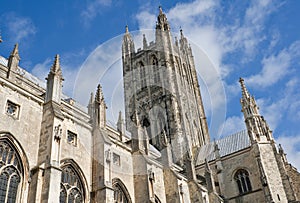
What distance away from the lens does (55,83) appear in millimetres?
16031

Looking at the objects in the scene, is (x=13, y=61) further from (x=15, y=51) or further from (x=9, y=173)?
(x=9, y=173)

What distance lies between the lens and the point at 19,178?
41.2 feet

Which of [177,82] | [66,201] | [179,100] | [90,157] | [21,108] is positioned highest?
[177,82]

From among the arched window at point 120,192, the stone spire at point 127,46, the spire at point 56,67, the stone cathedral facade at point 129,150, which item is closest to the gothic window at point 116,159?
the stone cathedral facade at point 129,150

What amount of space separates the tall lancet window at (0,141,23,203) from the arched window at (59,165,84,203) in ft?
7.16

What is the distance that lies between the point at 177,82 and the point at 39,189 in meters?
31.4

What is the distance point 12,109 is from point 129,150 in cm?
859

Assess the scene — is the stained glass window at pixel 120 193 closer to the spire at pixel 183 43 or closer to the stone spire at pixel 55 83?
the stone spire at pixel 55 83

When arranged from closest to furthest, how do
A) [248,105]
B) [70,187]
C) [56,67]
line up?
[70,187]
[56,67]
[248,105]

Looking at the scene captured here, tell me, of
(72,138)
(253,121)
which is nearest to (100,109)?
(72,138)

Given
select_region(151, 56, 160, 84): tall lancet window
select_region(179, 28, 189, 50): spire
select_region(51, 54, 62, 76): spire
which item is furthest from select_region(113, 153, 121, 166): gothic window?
select_region(179, 28, 189, 50): spire

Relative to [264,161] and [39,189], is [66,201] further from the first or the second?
[264,161]

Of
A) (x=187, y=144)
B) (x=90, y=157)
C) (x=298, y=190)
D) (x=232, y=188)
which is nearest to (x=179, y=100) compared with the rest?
(x=187, y=144)

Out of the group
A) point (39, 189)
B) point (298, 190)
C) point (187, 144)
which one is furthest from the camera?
point (187, 144)
